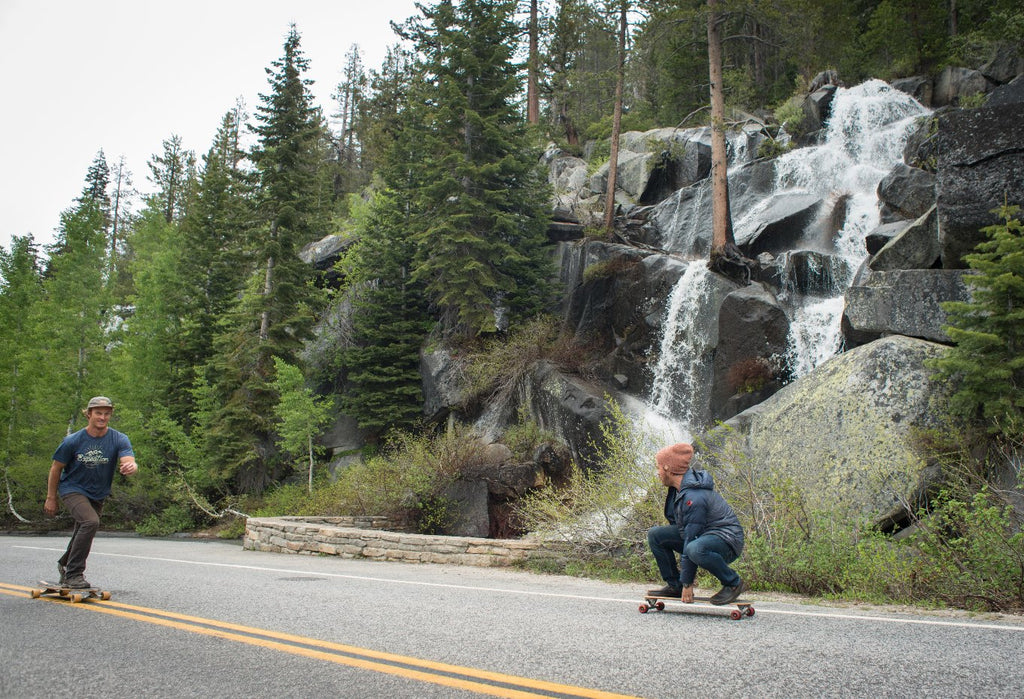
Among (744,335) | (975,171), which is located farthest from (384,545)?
(975,171)

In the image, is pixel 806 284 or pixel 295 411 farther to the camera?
pixel 295 411

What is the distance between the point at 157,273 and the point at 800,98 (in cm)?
3268

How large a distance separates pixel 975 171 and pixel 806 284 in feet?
19.5

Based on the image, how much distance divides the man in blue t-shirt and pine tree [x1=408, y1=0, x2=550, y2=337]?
57.1 feet

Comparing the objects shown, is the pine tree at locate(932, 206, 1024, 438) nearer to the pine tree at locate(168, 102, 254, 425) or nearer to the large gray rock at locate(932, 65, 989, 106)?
the large gray rock at locate(932, 65, 989, 106)

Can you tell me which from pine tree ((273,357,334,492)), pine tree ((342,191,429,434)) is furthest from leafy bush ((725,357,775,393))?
pine tree ((273,357,334,492))

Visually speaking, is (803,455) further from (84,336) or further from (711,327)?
(84,336)

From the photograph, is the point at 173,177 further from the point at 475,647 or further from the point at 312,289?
the point at 475,647

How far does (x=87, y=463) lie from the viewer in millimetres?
7285

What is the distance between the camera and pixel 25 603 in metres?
6.77

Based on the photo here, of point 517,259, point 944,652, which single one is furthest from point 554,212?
point 944,652

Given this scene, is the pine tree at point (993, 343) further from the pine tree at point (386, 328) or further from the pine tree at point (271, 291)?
the pine tree at point (271, 291)

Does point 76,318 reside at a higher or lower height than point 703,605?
higher

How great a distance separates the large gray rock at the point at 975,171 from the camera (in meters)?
14.5
